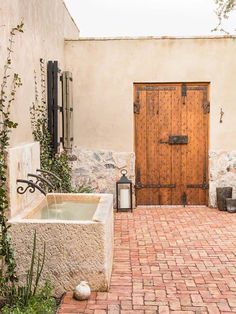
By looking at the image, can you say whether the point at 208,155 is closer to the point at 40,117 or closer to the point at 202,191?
the point at 202,191

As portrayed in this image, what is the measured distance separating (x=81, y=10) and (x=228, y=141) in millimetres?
8764

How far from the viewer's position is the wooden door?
775cm

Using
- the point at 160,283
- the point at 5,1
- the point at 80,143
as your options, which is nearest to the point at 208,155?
the point at 80,143

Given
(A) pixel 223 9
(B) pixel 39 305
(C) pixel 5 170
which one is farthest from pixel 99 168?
(A) pixel 223 9

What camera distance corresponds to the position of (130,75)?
768 centimetres

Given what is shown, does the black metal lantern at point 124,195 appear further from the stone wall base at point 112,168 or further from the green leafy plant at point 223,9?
the green leafy plant at point 223,9

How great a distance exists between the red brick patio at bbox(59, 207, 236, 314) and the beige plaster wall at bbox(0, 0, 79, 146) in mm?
1654

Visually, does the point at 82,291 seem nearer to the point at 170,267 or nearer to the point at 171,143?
the point at 170,267

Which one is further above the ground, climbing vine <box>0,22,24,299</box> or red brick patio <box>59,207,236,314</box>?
climbing vine <box>0,22,24,299</box>

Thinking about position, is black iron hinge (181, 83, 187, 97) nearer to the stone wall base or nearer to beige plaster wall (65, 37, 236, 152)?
beige plaster wall (65, 37, 236, 152)

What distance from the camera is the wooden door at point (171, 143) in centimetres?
775

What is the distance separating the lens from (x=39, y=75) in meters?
5.64

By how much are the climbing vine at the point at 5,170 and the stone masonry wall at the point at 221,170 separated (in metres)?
4.28

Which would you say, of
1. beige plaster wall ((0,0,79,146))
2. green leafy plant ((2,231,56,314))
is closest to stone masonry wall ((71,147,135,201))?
beige plaster wall ((0,0,79,146))
